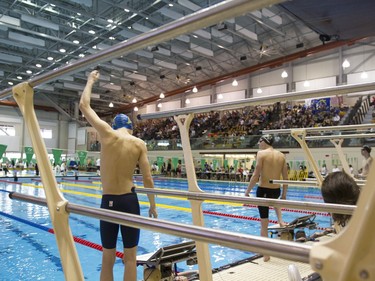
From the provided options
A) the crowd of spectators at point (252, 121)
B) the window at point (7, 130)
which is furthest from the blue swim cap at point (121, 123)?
the window at point (7, 130)

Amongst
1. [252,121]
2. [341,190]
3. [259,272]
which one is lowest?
[259,272]

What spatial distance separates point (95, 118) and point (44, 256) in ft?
9.97

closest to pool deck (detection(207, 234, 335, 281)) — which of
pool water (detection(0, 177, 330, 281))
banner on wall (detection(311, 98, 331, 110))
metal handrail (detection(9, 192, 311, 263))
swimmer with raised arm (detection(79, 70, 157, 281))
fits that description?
pool water (detection(0, 177, 330, 281))

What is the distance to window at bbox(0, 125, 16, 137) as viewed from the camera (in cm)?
3061

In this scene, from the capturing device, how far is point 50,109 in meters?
33.9

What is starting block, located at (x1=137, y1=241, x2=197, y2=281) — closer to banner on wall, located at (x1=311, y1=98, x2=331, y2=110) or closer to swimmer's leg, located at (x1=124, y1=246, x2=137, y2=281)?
swimmer's leg, located at (x1=124, y1=246, x2=137, y2=281)

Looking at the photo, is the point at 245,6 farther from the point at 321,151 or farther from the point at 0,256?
the point at 321,151

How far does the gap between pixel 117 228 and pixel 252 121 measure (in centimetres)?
2270

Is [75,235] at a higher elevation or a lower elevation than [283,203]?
lower

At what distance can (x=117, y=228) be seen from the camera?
2.95 metres

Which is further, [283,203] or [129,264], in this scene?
[129,264]

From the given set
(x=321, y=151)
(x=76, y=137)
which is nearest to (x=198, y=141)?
(x=321, y=151)

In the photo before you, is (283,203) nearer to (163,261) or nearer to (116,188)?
(116,188)

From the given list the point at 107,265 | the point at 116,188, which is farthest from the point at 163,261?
the point at 116,188
